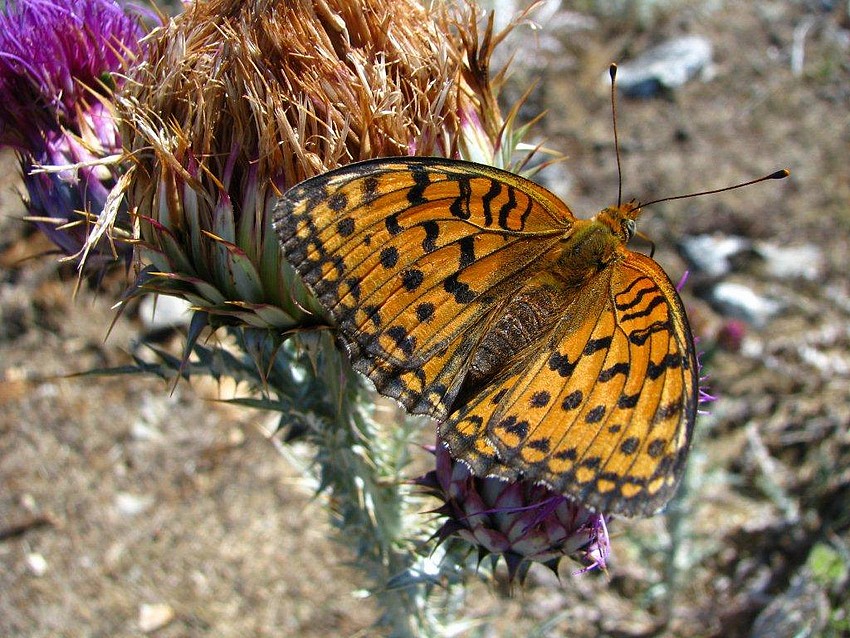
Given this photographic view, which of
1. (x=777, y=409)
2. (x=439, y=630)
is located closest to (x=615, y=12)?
(x=777, y=409)

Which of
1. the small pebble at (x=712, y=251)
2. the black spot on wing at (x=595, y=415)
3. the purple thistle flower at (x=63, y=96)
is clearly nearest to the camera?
the black spot on wing at (x=595, y=415)

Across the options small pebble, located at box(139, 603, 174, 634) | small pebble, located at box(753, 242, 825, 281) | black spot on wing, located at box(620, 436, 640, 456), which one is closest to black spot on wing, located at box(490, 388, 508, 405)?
black spot on wing, located at box(620, 436, 640, 456)

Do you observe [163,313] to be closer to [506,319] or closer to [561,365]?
[506,319]

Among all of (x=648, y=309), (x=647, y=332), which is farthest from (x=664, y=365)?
(x=648, y=309)

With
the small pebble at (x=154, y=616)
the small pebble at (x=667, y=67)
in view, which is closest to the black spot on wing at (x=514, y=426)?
the small pebble at (x=154, y=616)

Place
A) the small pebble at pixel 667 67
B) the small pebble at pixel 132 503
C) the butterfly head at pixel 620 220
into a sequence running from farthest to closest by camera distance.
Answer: the small pebble at pixel 667 67 → the small pebble at pixel 132 503 → the butterfly head at pixel 620 220

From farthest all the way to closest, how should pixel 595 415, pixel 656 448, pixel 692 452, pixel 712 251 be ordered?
pixel 712 251 < pixel 692 452 < pixel 595 415 < pixel 656 448

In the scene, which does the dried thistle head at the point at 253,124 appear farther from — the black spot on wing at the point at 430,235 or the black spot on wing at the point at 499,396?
the black spot on wing at the point at 499,396

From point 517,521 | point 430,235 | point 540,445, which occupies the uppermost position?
point 430,235
